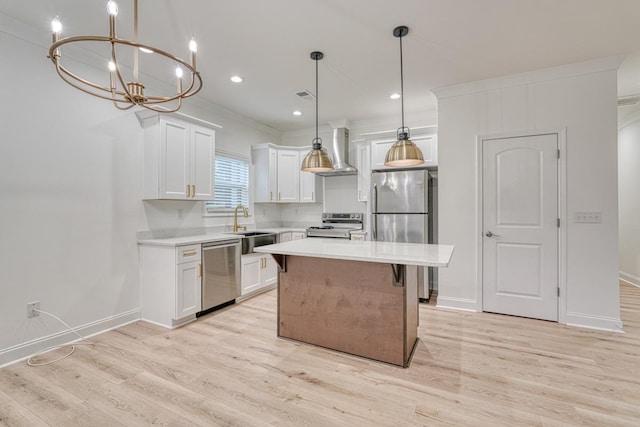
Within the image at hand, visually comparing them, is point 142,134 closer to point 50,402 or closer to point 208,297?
point 208,297

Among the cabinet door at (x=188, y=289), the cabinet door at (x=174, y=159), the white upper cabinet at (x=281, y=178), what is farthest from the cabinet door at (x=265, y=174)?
the cabinet door at (x=188, y=289)

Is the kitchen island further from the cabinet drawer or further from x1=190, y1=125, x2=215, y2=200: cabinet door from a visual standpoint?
x1=190, y1=125, x2=215, y2=200: cabinet door

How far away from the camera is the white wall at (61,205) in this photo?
2.45 meters

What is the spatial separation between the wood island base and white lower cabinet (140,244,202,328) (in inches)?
43.8

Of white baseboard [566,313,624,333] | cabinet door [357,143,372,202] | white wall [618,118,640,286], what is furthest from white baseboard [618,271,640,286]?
cabinet door [357,143,372,202]

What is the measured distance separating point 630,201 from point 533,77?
3.21 m

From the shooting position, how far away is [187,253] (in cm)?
326

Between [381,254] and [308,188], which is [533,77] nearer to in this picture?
[381,254]

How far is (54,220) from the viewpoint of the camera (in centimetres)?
270

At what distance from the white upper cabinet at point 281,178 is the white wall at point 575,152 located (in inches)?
100

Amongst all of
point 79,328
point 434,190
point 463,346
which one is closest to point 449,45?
point 434,190

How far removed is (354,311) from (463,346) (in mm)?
1083

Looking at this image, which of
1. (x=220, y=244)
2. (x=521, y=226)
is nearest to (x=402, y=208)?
(x=521, y=226)

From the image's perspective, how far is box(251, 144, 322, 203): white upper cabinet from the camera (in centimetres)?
515
